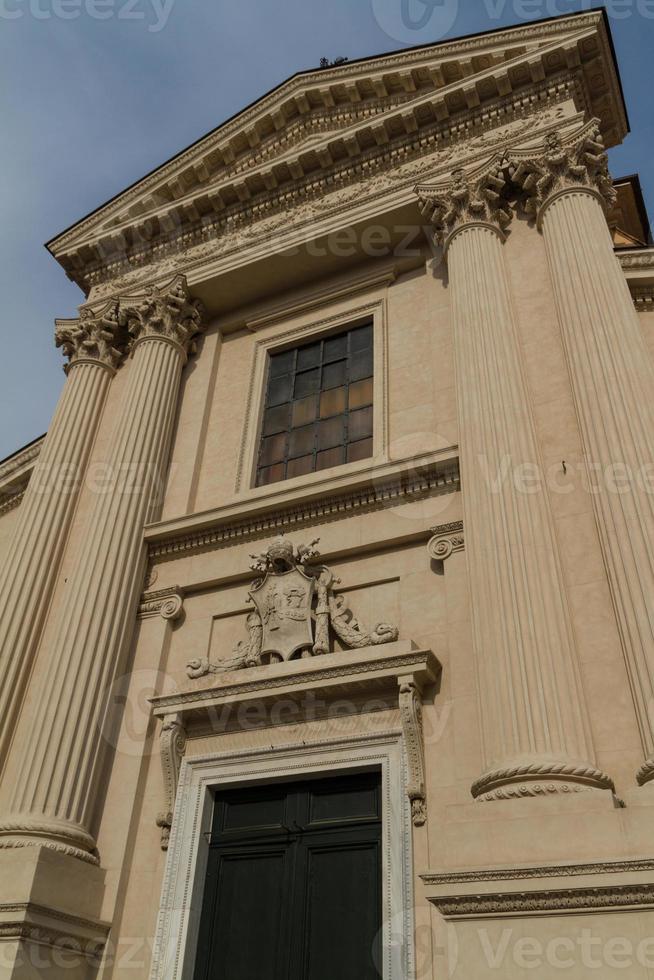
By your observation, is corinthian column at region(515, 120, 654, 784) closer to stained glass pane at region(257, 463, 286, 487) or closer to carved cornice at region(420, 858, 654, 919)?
carved cornice at region(420, 858, 654, 919)

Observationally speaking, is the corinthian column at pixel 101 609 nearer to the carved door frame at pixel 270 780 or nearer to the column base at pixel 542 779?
the carved door frame at pixel 270 780

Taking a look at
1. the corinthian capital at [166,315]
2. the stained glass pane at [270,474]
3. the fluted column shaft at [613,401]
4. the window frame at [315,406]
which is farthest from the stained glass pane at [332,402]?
the fluted column shaft at [613,401]

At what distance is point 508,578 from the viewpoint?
767 cm

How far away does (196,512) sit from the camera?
11133mm

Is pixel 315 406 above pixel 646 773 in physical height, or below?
above

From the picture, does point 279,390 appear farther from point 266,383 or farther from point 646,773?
point 646,773

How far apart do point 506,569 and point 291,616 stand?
278cm

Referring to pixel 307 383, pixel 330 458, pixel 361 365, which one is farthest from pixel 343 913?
pixel 307 383

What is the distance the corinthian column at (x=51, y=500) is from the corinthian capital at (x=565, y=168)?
7.18m

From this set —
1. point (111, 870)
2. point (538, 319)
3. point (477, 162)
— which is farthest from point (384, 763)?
point (477, 162)

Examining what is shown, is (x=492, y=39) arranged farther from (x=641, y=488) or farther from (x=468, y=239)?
(x=641, y=488)

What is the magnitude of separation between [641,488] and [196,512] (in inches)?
234

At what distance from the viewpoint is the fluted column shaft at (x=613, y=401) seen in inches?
273

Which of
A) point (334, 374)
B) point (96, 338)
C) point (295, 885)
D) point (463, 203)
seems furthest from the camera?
point (96, 338)
